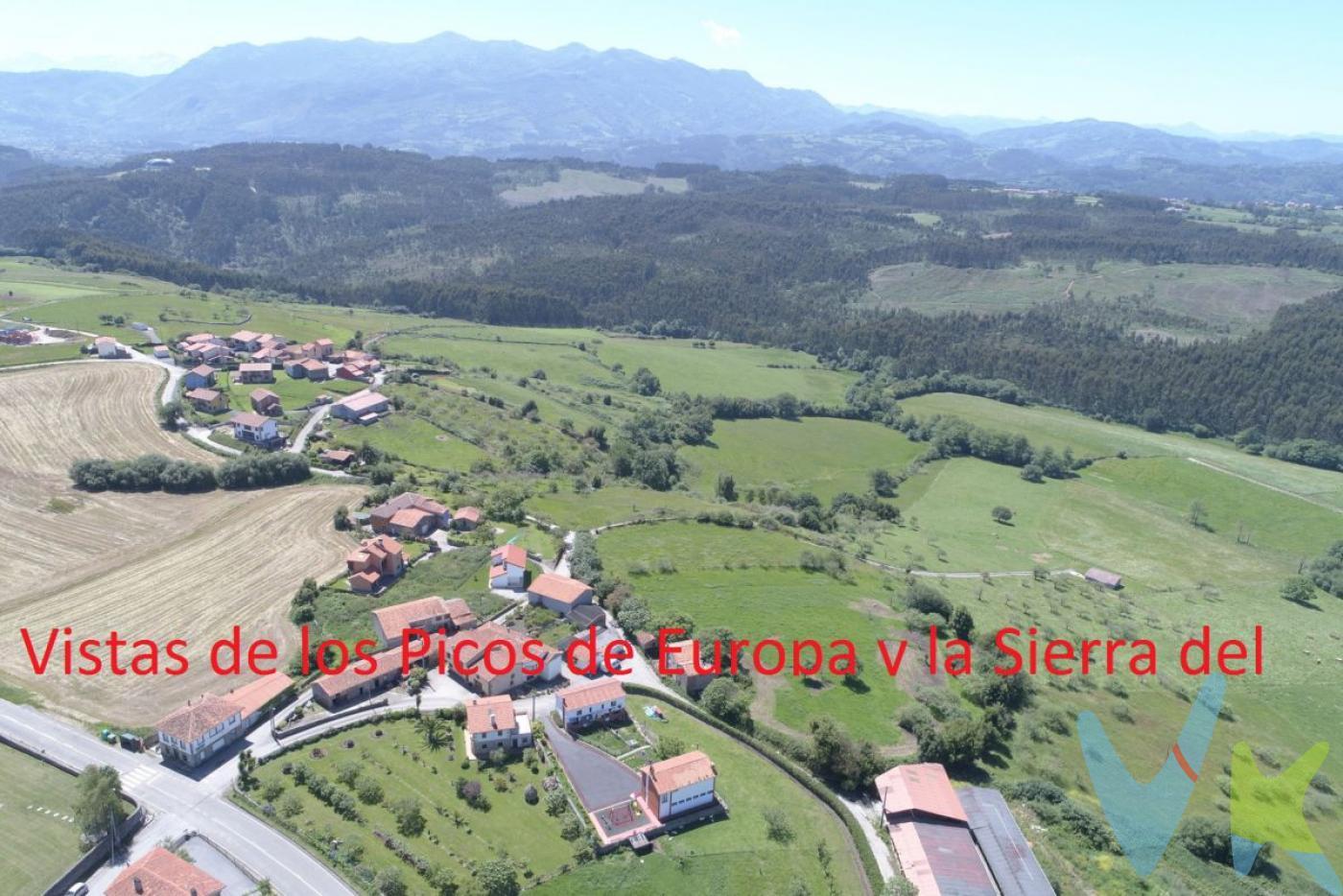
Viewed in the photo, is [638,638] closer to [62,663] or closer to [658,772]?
[658,772]

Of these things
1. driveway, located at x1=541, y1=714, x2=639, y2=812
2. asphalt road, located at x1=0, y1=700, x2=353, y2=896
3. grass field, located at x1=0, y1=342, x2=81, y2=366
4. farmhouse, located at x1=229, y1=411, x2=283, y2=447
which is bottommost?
driveway, located at x1=541, y1=714, x2=639, y2=812

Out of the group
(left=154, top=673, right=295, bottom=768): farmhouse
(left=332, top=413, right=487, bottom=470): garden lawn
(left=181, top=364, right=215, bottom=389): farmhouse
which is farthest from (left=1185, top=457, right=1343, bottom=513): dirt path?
(left=181, top=364, right=215, bottom=389): farmhouse

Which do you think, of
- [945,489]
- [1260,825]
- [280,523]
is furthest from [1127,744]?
[280,523]

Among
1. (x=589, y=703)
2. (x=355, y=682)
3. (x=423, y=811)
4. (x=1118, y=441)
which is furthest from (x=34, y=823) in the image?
(x=1118, y=441)

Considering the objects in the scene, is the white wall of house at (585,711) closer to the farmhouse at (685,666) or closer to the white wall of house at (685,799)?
the farmhouse at (685,666)

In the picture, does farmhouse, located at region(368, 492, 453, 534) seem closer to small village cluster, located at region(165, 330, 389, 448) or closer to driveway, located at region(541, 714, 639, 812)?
small village cluster, located at region(165, 330, 389, 448)

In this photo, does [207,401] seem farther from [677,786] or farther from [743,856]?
[743,856]

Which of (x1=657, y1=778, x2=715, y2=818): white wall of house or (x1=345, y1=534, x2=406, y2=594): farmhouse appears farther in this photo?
(x1=345, y1=534, x2=406, y2=594): farmhouse
